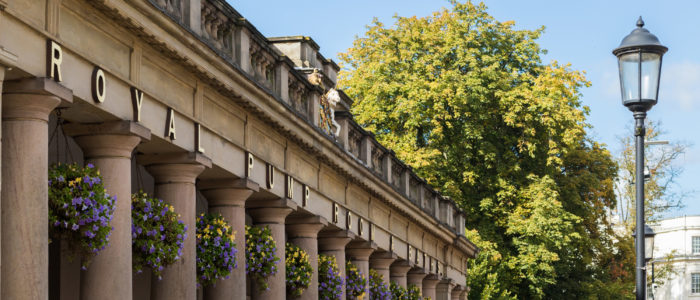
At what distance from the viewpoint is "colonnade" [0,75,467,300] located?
14117mm

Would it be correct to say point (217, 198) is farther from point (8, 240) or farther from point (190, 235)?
point (8, 240)

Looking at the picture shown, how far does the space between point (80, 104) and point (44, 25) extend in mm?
1659

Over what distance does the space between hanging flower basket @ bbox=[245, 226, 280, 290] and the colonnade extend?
25.1 inches

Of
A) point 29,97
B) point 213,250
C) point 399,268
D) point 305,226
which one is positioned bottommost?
point 213,250

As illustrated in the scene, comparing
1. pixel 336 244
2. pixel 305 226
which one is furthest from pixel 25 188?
pixel 336 244

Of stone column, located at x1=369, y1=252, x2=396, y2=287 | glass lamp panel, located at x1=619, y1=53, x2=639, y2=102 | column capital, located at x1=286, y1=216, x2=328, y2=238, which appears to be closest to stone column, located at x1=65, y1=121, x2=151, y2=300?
glass lamp panel, located at x1=619, y1=53, x2=639, y2=102

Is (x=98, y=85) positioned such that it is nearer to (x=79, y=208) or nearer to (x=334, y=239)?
(x=79, y=208)

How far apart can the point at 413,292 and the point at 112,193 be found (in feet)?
72.0

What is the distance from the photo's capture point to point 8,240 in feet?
46.0

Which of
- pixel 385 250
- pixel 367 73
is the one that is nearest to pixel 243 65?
pixel 385 250

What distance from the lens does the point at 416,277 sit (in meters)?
40.2

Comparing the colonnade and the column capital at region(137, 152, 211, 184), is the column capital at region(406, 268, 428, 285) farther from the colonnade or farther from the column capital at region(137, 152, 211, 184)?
the column capital at region(137, 152, 211, 184)

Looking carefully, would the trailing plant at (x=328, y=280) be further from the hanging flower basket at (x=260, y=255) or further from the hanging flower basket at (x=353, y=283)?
the hanging flower basket at (x=260, y=255)

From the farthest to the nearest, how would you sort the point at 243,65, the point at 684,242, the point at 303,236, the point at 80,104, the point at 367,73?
the point at 684,242, the point at 367,73, the point at 303,236, the point at 243,65, the point at 80,104
